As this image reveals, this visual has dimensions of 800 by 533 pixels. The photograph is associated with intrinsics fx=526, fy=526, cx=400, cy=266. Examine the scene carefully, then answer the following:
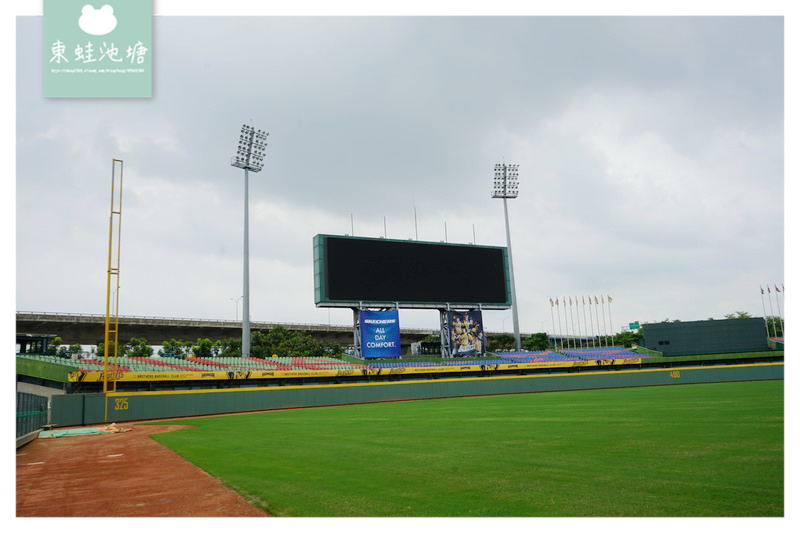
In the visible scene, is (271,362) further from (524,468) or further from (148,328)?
(524,468)

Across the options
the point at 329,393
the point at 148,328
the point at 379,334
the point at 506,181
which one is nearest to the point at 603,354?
the point at 506,181

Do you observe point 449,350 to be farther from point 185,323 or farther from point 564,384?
point 185,323

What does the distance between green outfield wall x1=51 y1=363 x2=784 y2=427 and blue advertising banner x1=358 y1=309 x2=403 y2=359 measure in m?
6.03

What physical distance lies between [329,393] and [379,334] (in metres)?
10.1

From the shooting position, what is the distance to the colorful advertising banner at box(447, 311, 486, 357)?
166 ft

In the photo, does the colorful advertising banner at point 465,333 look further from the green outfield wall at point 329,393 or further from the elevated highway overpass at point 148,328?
the elevated highway overpass at point 148,328

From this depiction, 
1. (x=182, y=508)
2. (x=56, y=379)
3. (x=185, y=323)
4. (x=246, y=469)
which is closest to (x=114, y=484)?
(x=246, y=469)

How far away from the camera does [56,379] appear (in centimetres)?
2875

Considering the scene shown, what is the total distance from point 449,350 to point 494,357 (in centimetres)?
492

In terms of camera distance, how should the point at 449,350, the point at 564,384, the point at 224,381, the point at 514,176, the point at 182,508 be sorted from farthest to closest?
1. the point at 514,176
2. the point at 449,350
3. the point at 564,384
4. the point at 224,381
5. the point at 182,508

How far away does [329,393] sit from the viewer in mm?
37188

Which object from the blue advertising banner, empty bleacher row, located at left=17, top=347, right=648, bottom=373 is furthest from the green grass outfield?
the blue advertising banner

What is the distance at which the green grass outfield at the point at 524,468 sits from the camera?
21.5 ft

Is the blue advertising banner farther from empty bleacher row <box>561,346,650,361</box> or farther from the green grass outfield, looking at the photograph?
the green grass outfield
